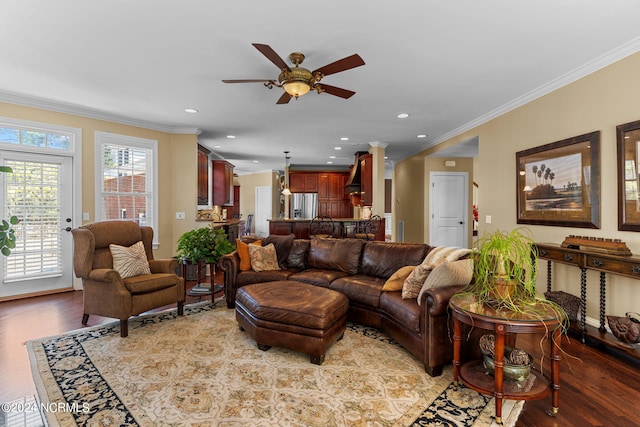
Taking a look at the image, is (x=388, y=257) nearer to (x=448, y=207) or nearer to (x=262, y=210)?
(x=448, y=207)

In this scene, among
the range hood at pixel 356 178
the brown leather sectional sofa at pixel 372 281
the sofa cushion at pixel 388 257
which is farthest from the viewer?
the range hood at pixel 356 178

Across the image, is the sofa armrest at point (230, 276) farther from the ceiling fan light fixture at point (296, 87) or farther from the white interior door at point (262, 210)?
the white interior door at point (262, 210)

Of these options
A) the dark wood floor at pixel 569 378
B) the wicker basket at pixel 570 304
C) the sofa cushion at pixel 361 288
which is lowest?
the dark wood floor at pixel 569 378

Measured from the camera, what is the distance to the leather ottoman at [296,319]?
245cm

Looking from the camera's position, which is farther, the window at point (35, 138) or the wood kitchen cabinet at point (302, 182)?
the wood kitchen cabinet at point (302, 182)

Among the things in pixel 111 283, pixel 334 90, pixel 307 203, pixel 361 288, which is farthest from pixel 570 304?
pixel 307 203

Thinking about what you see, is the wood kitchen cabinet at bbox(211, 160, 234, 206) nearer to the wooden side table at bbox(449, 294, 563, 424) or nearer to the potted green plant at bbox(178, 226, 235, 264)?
the potted green plant at bbox(178, 226, 235, 264)

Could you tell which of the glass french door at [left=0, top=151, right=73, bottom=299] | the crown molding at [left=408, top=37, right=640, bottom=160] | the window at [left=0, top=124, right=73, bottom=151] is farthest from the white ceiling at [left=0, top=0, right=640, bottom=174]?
the glass french door at [left=0, top=151, right=73, bottom=299]

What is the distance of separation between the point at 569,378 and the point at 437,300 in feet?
3.68

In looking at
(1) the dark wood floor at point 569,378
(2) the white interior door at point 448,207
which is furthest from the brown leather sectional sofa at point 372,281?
(2) the white interior door at point 448,207

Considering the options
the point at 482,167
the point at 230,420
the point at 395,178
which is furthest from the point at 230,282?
the point at 395,178

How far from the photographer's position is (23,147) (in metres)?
4.09

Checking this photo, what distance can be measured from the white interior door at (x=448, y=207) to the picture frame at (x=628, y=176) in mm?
4085

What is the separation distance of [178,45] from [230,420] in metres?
2.90
